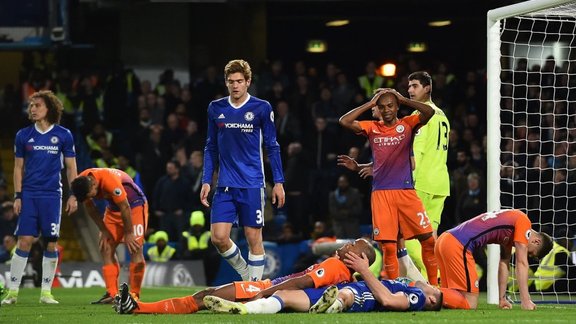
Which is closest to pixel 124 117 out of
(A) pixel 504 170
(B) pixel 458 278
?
(A) pixel 504 170

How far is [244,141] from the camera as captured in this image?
12.9 m

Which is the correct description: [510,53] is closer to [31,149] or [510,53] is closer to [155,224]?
[155,224]

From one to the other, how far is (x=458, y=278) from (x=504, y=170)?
832 centimetres

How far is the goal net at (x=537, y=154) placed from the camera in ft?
46.7

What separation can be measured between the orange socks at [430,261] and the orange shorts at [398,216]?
0.21 metres

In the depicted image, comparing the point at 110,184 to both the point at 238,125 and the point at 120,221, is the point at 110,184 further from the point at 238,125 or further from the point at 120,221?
the point at 238,125

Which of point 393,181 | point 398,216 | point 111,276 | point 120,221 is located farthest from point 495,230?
point 111,276

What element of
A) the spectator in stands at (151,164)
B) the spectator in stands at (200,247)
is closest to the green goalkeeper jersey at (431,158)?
the spectator in stands at (200,247)

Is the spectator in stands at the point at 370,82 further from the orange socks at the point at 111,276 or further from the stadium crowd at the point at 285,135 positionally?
the orange socks at the point at 111,276

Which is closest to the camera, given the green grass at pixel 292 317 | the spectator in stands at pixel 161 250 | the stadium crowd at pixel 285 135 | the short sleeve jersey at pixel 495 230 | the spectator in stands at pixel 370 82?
the green grass at pixel 292 317

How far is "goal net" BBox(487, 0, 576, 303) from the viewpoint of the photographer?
14.2m

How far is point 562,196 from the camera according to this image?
17.6 meters

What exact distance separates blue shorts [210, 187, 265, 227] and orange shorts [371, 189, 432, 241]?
1.14m

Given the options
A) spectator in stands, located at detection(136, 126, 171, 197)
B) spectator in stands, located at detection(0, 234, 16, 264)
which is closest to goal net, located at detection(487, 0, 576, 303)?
spectator in stands, located at detection(136, 126, 171, 197)
